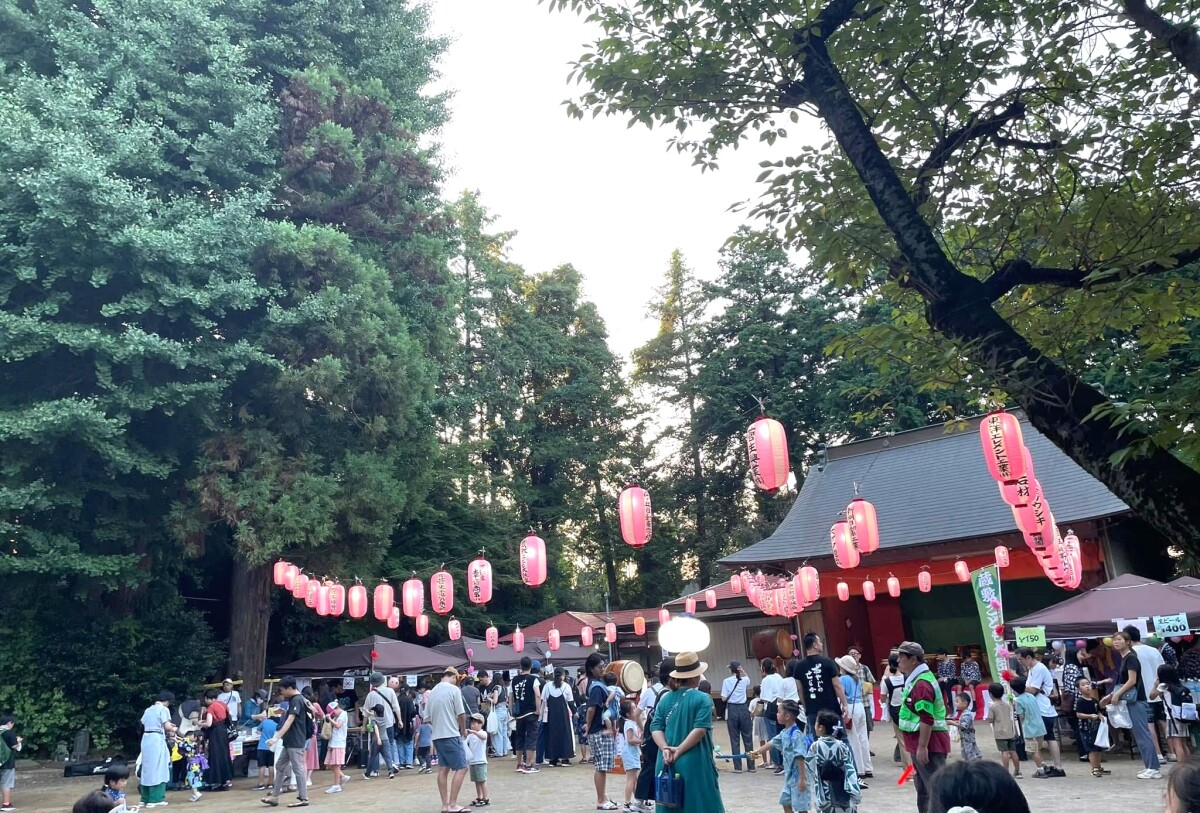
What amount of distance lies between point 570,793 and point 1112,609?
774cm

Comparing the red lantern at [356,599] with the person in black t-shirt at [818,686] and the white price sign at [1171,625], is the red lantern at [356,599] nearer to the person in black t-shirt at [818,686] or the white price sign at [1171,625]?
the person in black t-shirt at [818,686]

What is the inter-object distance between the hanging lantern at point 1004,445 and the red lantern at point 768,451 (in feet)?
8.39

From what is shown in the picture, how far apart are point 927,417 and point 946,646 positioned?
333 inches

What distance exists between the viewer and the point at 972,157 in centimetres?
584

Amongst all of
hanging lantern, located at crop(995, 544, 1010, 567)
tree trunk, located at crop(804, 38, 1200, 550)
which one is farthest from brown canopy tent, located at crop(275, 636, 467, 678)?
tree trunk, located at crop(804, 38, 1200, 550)

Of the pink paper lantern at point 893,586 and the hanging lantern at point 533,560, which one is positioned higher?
the hanging lantern at point 533,560

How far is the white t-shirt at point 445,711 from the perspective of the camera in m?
9.23

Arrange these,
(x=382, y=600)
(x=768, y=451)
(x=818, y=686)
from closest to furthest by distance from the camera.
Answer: (x=818, y=686), (x=768, y=451), (x=382, y=600)

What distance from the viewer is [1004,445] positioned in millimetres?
10836

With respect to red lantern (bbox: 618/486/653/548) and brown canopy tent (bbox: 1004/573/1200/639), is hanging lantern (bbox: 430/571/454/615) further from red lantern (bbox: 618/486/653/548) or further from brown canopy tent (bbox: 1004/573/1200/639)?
brown canopy tent (bbox: 1004/573/1200/639)

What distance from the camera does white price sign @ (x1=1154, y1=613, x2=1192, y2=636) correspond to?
11.1m

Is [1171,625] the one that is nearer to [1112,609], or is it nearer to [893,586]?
[1112,609]

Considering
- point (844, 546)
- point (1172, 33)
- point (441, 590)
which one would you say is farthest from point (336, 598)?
point (1172, 33)

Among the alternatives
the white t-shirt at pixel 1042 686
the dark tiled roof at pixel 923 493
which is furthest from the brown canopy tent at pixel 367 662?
the white t-shirt at pixel 1042 686
